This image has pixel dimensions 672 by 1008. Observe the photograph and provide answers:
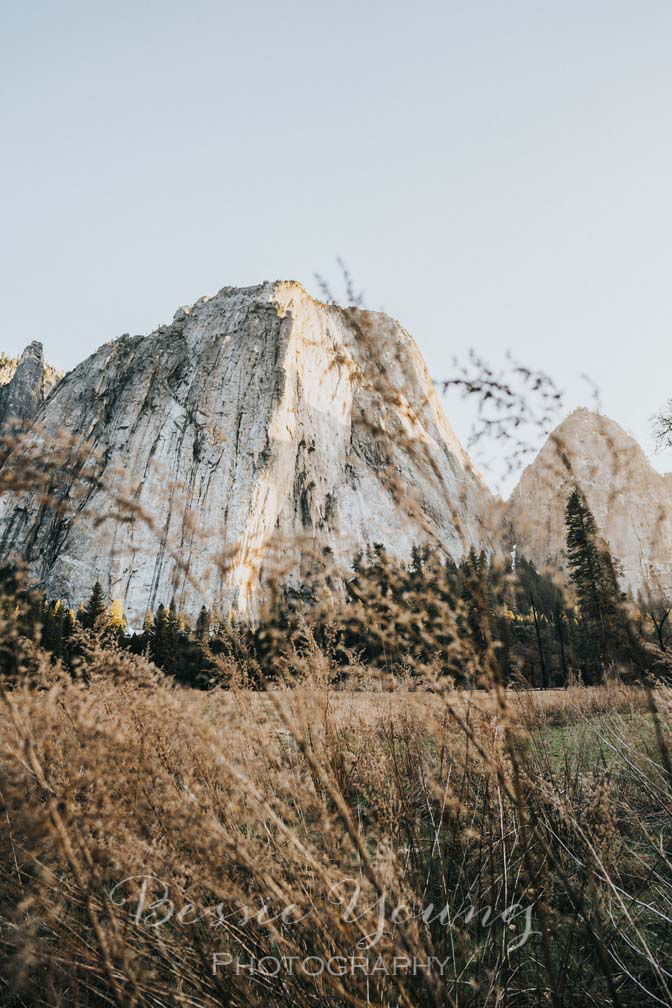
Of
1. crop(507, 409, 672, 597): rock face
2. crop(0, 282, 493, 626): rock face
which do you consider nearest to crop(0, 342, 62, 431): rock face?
crop(0, 282, 493, 626): rock face

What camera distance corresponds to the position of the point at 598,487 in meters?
1.69

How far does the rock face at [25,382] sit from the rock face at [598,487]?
8615 cm

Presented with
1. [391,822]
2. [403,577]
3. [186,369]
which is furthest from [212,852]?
[186,369]

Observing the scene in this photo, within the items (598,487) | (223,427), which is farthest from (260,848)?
(223,427)

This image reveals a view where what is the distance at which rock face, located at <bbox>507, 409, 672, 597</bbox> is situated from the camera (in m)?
1.42

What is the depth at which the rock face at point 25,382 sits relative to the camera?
77750mm

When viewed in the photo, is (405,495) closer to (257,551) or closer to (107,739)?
(257,551)

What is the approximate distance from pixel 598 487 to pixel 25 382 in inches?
3706

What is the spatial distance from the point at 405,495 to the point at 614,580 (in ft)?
2.06

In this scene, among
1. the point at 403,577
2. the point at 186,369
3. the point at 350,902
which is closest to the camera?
the point at 350,902

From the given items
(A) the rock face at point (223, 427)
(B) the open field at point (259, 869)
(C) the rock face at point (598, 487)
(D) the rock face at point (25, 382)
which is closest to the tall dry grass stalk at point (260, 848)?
(B) the open field at point (259, 869)

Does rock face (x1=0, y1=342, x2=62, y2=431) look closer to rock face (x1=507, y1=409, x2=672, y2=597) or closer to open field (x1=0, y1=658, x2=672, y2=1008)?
open field (x1=0, y1=658, x2=672, y2=1008)

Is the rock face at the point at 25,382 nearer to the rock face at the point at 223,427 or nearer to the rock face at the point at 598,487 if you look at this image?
→ the rock face at the point at 223,427

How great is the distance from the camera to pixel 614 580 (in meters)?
1.36
